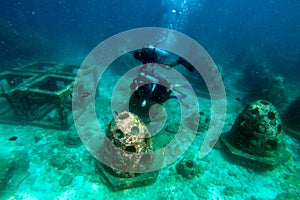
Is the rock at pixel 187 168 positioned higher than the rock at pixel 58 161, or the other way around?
the rock at pixel 187 168

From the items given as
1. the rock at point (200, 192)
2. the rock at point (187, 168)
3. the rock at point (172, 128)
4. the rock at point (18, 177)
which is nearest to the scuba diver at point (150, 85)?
the rock at point (172, 128)

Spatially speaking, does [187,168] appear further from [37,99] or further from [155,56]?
[37,99]

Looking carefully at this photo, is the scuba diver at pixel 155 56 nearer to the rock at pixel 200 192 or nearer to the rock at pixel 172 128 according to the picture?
the rock at pixel 172 128

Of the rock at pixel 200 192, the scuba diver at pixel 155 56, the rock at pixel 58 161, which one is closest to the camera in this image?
the rock at pixel 200 192

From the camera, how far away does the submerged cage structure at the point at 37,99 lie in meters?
5.91

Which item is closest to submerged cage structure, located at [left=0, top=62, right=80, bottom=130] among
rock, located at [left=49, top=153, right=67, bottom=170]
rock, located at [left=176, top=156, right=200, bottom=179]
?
rock, located at [left=49, top=153, right=67, bottom=170]

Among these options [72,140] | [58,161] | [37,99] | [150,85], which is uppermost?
[150,85]

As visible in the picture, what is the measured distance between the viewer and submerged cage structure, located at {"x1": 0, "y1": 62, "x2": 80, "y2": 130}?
19.4 feet

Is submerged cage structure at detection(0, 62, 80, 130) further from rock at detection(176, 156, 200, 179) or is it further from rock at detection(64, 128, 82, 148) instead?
rock at detection(176, 156, 200, 179)

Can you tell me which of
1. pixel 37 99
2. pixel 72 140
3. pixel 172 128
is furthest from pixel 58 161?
pixel 172 128

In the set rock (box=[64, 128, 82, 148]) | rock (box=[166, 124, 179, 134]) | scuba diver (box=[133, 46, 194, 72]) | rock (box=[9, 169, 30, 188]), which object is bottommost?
rock (box=[9, 169, 30, 188])

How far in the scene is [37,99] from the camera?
710 cm

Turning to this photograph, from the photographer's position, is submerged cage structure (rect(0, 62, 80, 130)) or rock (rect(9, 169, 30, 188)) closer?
rock (rect(9, 169, 30, 188))

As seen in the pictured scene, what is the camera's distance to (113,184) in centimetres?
422
